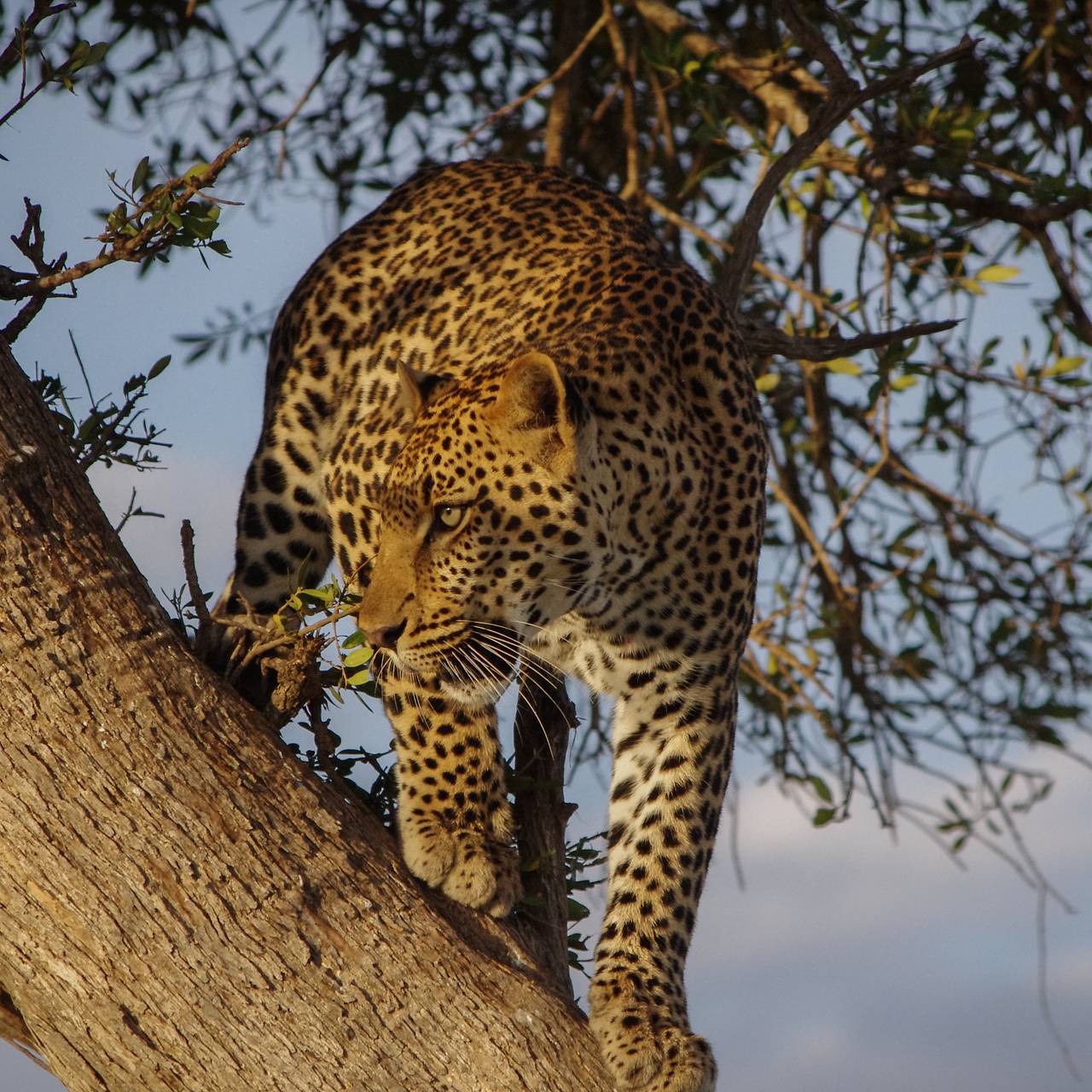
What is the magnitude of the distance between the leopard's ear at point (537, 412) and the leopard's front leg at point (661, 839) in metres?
0.85

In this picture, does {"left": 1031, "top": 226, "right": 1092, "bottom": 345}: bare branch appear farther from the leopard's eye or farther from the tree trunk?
the tree trunk

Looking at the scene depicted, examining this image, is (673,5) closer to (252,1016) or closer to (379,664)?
(379,664)

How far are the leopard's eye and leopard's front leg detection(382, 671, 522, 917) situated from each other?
43 centimetres

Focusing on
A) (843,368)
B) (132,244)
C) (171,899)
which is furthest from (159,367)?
(843,368)

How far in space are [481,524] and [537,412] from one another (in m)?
0.30

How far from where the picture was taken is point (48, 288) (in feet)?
12.1

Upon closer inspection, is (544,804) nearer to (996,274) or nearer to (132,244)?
(132,244)

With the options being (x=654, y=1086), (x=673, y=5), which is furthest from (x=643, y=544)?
(x=673, y=5)

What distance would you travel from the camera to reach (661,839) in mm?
4340

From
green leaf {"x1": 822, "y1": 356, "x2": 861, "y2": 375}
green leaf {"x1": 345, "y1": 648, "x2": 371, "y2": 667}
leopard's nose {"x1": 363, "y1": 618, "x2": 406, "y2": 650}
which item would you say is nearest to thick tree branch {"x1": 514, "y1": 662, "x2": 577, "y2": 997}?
leopard's nose {"x1": 363, "y1": 618, "x2": 406, "y2": 650}

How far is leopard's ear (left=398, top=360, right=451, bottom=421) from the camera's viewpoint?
4133 mm

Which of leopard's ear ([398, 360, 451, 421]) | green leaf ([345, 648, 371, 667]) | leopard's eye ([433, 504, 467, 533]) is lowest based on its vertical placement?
green leaf ([345, 648, 371, 667])

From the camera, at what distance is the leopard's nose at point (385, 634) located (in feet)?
12.6

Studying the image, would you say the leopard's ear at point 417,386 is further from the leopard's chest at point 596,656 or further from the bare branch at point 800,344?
the bare branch at point 800,344
